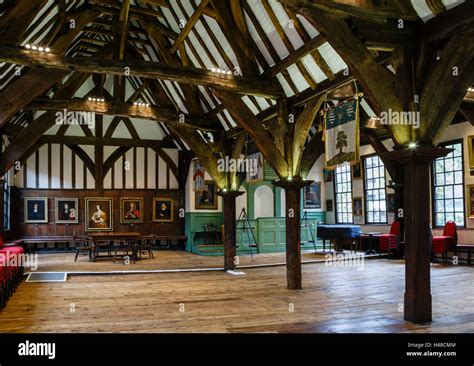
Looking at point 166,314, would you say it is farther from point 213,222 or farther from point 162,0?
point 213,222

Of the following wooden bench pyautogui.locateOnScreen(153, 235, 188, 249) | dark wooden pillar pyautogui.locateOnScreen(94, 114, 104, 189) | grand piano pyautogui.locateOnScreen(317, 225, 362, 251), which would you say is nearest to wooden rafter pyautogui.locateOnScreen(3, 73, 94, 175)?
dark wooden pillar pyautogui.locateOnScreen(94, 114, 104, 189)

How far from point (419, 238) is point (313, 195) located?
12199 mm

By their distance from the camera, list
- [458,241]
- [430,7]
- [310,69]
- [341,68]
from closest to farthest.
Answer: [430,7]
[341,68]
[310,69]
[458,241]

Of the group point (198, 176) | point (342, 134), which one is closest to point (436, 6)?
point (342, 134)

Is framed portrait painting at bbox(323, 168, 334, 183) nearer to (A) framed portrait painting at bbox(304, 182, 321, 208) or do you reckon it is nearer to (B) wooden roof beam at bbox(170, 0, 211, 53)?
(A) framed portrait painting at bbox(304, 182, 321, 208)

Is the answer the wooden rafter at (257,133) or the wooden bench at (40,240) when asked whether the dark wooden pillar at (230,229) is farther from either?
the wooden bench at (40,240)

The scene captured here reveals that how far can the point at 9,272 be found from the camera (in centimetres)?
757

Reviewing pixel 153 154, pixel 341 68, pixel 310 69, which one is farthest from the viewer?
pixel 153 154

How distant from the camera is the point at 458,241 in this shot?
40.8 ft

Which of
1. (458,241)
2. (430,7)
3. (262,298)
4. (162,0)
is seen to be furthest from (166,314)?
(458,241)

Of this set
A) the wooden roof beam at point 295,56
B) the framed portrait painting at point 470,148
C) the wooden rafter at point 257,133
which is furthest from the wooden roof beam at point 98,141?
the framed portrait painting at point 470,148

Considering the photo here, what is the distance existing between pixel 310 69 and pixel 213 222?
9.65 metres

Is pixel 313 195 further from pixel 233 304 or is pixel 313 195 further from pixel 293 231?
pixel 233 304

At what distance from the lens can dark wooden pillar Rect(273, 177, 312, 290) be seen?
8.49m
